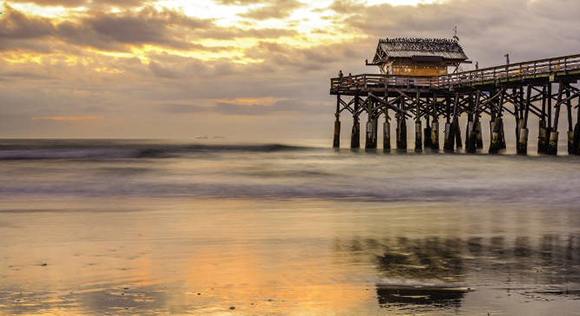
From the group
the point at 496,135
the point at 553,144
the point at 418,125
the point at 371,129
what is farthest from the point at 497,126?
the point at 371,129

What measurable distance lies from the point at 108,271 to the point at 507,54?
4241cm

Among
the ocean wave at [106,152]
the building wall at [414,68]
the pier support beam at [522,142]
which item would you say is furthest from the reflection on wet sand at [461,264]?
the building wall at [414,68]

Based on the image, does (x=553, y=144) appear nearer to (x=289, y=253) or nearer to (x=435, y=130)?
(x=435, y=130)

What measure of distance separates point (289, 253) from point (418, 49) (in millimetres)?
49538

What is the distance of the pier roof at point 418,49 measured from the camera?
56.1 meters

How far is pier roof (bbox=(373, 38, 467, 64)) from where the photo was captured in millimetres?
56062

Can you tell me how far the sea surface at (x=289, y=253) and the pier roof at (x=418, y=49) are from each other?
36.7 m

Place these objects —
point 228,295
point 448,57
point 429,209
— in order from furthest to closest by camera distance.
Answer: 1. point 448,57
2. point 429,209
3. point 228,295

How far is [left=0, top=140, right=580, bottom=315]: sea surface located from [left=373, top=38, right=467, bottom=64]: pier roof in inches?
1444

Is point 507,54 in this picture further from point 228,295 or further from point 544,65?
point 228,295

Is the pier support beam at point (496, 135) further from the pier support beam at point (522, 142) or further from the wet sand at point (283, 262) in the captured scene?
the wet sand at point (283, 262)

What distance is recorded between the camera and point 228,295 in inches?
258

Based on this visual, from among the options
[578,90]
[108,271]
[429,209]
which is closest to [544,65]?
[578,90]

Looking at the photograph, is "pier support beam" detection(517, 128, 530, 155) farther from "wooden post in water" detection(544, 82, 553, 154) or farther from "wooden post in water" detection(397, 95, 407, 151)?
"wooden post in water" detection(397, 95, 407, 151)
